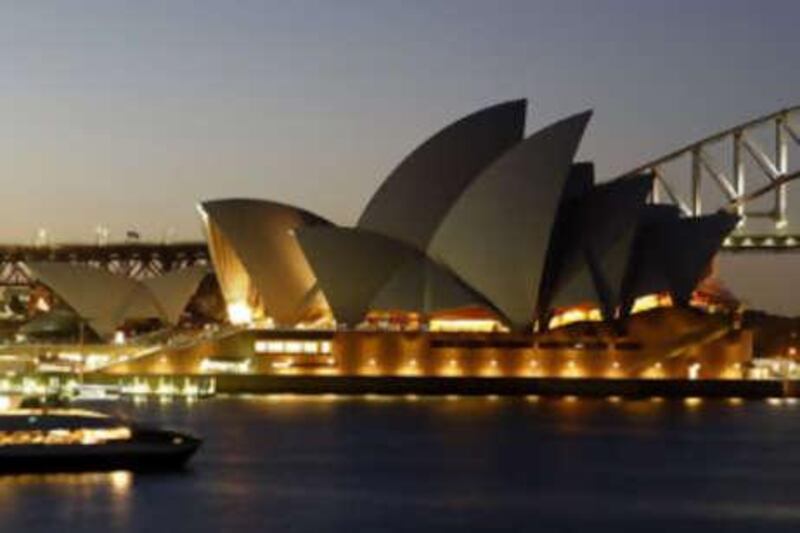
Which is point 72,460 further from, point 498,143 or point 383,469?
point 498,143

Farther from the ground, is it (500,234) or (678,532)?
(500,234)

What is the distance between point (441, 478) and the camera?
50.2 metres

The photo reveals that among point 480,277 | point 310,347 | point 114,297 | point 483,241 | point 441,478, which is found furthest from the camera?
point 114,297

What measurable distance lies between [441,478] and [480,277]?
35108 millimetres

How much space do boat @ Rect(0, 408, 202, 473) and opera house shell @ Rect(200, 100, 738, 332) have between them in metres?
34.7

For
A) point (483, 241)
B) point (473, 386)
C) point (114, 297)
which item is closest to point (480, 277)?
point (483, 241)

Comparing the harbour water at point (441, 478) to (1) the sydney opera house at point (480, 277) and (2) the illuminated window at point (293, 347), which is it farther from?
(2) the illuminated window at point (293, 347)

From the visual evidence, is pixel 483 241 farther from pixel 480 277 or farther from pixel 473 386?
pixel 473 386

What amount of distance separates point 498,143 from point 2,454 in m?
40.3

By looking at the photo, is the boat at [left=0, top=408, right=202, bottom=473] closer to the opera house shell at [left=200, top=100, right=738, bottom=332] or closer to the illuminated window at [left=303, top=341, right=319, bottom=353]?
the opera house shell at [left=200, top=100, right=738, bottom=332]

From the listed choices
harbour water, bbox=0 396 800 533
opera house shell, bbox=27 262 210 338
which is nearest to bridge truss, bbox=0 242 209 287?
opera house shell, bbox=27 262 210 338

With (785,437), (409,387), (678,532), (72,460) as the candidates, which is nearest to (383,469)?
(72,460)

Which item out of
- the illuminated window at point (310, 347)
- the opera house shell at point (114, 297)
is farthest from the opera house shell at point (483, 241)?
the opera house shell at point (114, 297)

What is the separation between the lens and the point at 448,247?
84.9 m
